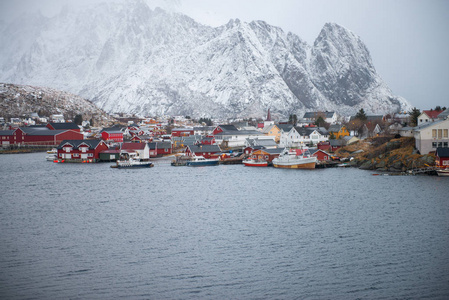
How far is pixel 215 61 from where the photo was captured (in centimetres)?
15662

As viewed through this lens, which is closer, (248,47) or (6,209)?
(6,209)

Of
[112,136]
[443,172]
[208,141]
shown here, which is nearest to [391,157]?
[443,172]

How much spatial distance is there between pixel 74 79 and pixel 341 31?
107 meters

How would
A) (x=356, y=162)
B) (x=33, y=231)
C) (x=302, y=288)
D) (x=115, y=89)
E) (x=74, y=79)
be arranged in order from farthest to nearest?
(x=74, y=79), (x=115, y=89), (x=356, y=162), (x=33, y=231), (x=302, y=288)

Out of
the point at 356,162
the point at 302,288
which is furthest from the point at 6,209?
the point at 356,162

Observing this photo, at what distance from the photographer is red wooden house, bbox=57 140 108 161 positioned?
59.2m

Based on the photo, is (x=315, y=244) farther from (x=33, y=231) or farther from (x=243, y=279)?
(x=33, y=231)

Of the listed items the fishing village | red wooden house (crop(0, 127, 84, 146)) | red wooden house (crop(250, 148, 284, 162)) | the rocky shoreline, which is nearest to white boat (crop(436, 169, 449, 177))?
the fishing village

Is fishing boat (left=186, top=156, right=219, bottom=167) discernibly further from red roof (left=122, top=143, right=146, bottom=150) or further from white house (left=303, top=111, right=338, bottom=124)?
white house (left=303, top=111, right=338, bottom=124)

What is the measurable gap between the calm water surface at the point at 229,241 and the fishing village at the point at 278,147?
6859mm

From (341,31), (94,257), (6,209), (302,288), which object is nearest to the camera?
(302,288)

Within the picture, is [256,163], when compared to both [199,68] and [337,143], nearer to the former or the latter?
[337,143]

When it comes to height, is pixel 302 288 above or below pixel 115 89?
below

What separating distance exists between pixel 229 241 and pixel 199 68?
139037 mm
